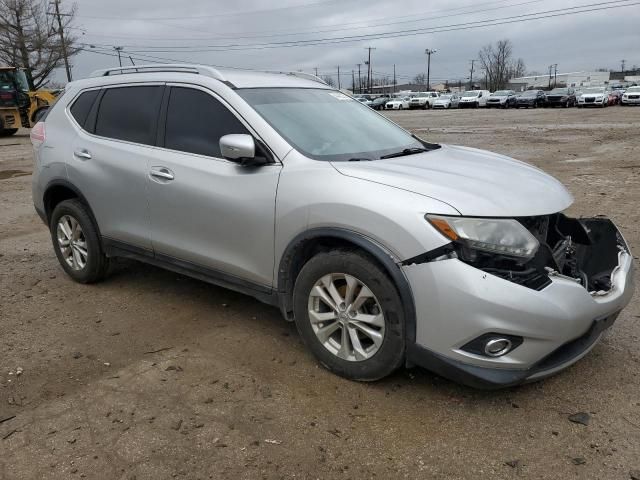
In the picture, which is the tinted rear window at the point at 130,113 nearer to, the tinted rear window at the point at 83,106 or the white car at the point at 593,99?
the tinted rear window at the point at 83,106

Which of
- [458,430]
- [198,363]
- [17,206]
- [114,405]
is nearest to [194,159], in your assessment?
[198,363]

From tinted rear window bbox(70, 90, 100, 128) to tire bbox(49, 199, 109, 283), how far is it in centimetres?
72

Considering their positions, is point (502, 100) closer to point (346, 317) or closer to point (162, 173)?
point (162, 173)

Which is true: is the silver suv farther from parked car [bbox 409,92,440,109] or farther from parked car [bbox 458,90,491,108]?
parked car [bbox 409,92,440,109]

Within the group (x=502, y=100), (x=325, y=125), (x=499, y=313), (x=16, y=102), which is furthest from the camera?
(x=502, y=100)

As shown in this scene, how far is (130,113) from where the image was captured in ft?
14.4

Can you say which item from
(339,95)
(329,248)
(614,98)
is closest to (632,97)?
(614,98)

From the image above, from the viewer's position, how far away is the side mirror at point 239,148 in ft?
10.9

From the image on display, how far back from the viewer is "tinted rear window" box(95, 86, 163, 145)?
13.8 ft

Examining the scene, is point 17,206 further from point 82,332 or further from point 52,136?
point 82,332

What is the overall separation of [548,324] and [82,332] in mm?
3172

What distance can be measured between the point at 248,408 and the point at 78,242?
2698 millimetres

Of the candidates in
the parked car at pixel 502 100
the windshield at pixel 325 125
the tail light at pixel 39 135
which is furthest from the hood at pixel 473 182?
the parked car at pixel 502 100

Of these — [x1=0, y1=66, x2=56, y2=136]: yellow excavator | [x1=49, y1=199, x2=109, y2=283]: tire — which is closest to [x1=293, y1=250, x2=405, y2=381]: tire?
[x1=49, y1=199, x2=109, y2=283]: tire
